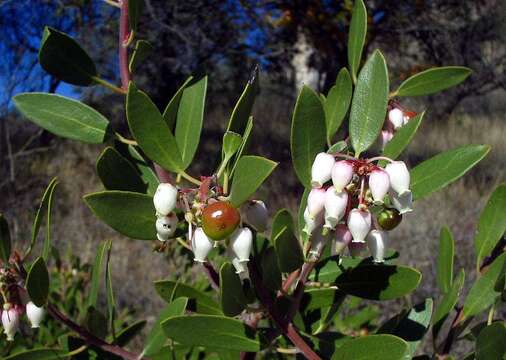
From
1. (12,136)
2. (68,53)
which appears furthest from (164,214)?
(12,136)

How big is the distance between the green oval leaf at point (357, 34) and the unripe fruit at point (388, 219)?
17 centimetres

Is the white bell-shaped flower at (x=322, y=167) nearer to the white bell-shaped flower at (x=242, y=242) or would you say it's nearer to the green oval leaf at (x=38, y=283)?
the white bell-shaped flower at (x=242, y=242)

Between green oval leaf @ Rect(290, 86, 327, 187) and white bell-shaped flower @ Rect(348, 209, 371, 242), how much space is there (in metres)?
0.06

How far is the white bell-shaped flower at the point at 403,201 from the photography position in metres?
0.51

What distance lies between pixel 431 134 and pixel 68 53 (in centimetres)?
652

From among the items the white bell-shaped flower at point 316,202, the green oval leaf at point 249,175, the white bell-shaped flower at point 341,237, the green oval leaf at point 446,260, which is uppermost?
the green oval leaf at point 249,175

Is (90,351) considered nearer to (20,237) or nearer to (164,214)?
(164,214)

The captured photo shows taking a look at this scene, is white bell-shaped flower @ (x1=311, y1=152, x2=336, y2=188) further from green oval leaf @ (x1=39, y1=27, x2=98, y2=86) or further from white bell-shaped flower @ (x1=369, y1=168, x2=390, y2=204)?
green oval leaf @ (x1=39, y1=27, x2=98, y2=86)

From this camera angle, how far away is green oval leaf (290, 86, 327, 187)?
1.59 ft

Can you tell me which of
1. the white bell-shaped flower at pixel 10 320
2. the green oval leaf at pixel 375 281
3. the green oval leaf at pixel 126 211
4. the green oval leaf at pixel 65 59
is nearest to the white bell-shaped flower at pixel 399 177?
the green oval leaf at pixel 375 281

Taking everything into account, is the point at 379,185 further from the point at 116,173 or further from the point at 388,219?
the point at 116,173

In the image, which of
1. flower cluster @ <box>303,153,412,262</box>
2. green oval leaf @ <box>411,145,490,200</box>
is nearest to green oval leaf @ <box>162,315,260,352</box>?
flower cluster @ <box>303,153,412,262</box>

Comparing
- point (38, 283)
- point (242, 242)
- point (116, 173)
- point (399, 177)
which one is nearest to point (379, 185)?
point (399, 177)

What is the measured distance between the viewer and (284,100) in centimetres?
793
